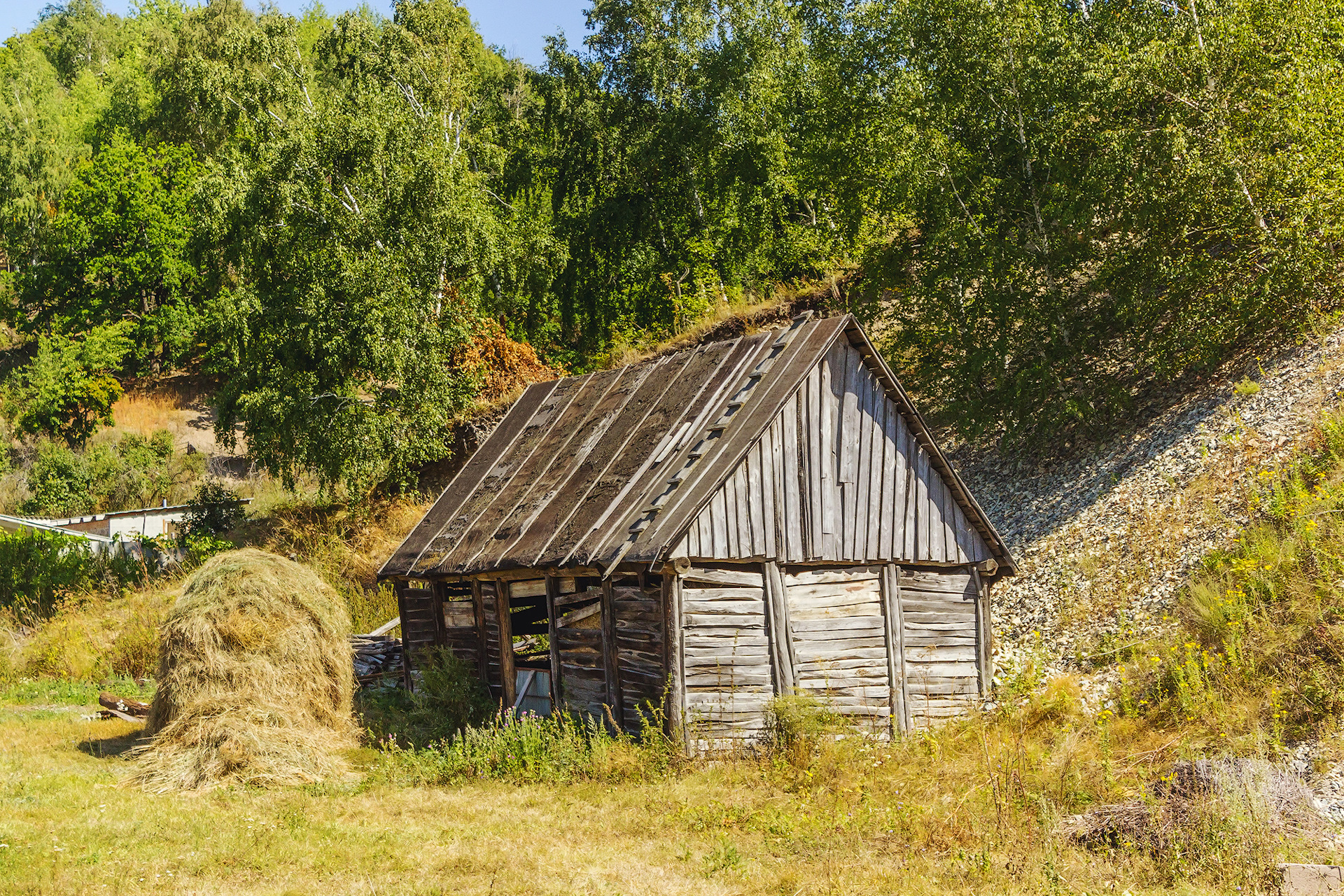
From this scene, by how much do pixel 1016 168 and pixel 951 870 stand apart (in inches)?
631

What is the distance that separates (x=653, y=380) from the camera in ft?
51.8

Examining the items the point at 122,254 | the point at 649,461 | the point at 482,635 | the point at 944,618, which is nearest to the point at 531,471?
the point at 482,635

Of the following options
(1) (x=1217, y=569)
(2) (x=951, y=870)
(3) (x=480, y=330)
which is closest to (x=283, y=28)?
(3) (x=480, y=330)

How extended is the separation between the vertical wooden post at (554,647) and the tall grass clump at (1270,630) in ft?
22.5

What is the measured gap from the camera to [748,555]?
1260 centimetres

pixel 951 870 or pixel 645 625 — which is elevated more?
pixel 645 625

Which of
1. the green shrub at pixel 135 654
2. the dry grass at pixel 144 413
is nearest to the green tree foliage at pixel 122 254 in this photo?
the dry grass at pixel 144 413

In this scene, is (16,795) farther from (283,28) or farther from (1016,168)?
(283,28)

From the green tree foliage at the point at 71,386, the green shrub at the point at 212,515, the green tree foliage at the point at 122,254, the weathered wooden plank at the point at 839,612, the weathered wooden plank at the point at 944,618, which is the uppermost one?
the green tree foliage at the point at 122,254

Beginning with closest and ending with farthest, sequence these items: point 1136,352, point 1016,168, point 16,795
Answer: point 16,795 → point 1136,352 → point 1016,168

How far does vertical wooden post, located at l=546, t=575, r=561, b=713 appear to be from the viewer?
13.7 m

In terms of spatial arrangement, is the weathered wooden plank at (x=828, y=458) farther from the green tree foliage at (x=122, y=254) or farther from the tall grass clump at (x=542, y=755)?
the green tree foliage at (x=122, y=254)

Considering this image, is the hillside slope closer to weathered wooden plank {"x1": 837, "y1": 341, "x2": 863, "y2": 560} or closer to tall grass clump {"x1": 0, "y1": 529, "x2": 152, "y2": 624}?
weathered wooden plank {"x1": 837, "y1": 341, "x2": 863, "y2": 560}

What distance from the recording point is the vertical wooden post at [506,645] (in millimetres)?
14570
